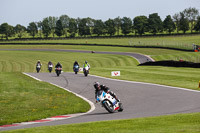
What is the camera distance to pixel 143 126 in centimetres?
1055

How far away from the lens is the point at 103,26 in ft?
612

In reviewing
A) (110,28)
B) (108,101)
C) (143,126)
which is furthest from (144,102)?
(110,28)

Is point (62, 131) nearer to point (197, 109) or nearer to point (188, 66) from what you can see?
point (197, 109)

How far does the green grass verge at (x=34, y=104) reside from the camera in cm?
1516

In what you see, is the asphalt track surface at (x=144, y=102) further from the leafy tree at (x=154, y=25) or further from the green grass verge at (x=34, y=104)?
the leafy tree at (x=154, y=25)

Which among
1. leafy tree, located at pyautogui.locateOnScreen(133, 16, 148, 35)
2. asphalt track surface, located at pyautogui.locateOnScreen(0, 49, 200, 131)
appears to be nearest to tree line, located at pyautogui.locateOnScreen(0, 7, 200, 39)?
leafy tree, located at pyautogui.locateOnScreen(133, 16, 148, 35)

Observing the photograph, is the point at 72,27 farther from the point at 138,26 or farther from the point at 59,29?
the point at 138,26

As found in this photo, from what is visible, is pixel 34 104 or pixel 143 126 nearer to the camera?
pixel 143 126

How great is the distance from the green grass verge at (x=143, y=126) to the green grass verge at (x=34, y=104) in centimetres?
412

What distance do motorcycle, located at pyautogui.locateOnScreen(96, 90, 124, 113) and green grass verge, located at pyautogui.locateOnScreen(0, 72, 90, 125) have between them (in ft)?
6.23

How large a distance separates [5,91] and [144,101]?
8.69m

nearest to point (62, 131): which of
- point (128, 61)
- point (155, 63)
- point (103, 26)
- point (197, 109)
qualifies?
point (197, 109)

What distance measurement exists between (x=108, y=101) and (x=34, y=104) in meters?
4.60

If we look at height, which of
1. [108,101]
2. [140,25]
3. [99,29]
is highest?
[140,25]
